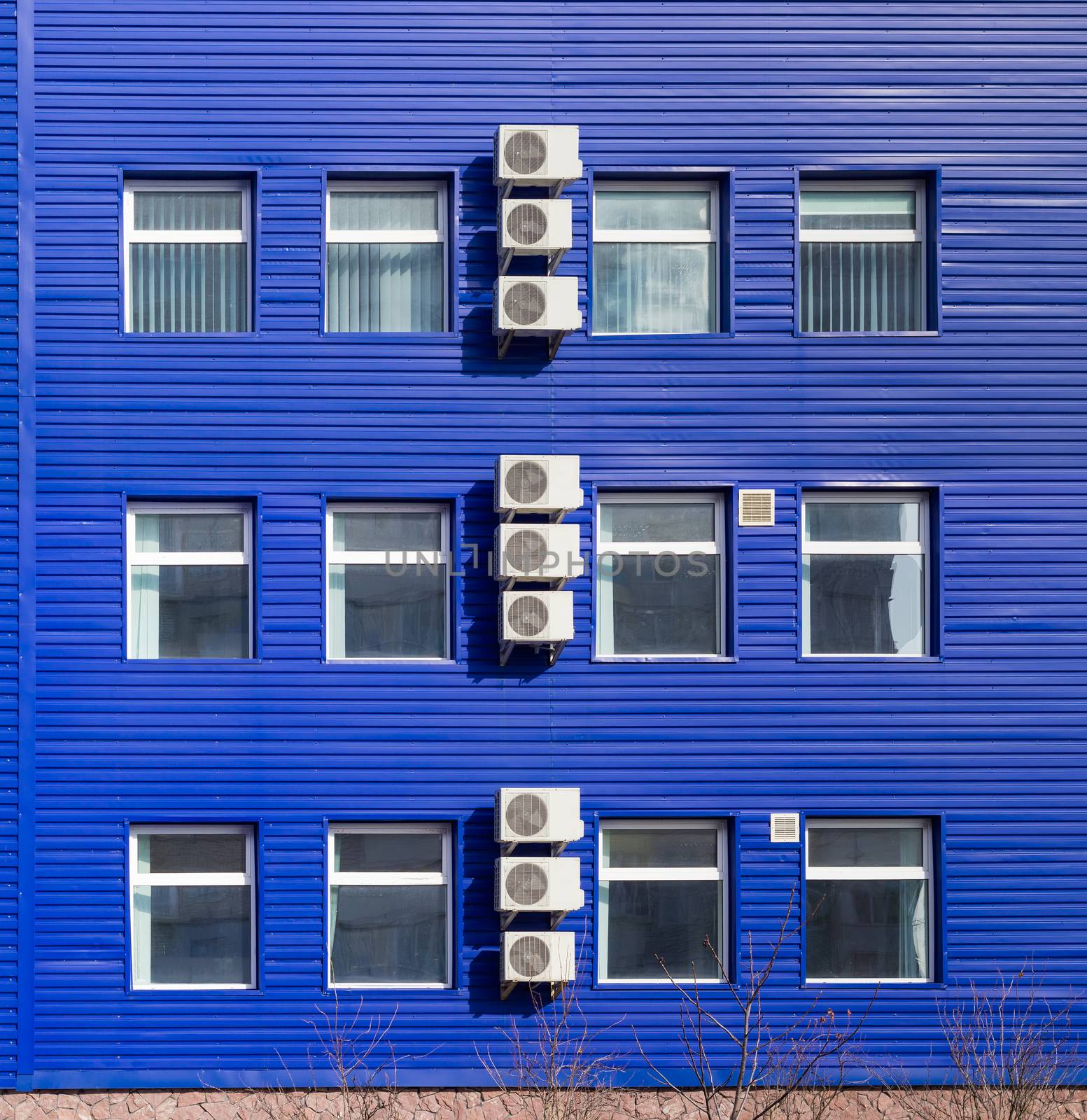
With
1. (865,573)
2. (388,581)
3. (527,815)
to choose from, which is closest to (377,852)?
(527,815)

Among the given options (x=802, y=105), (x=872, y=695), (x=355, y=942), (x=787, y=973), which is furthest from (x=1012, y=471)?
(x=355, y=942)

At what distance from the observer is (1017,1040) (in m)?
10.7

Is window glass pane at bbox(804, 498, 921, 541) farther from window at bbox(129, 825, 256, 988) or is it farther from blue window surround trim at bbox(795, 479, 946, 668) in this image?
window at bbox(129, 825, 256, 988)

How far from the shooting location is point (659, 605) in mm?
11492

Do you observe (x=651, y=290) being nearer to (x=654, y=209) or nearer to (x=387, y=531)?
(x=654, y=209)

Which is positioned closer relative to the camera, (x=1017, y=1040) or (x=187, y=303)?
(x=1017, y=1040)

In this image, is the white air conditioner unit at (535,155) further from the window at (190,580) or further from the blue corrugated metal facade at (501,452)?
the window at (190,580)

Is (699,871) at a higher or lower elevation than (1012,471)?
lower

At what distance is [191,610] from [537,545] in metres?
2.93

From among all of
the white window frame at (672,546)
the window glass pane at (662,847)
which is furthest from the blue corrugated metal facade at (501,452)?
the window glass pane at (662,847)

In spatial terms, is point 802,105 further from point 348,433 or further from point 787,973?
point 787,973

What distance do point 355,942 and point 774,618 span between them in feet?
14.0

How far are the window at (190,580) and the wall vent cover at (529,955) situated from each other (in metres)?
3.17

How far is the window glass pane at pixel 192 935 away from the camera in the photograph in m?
11.2
